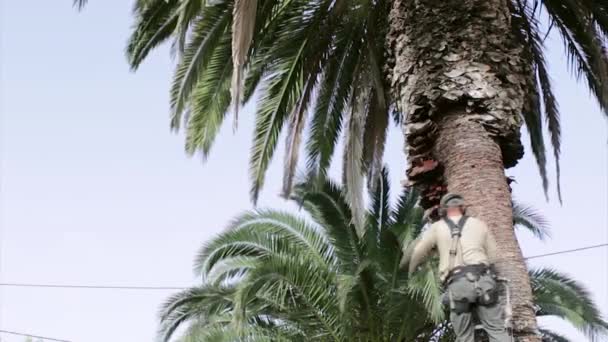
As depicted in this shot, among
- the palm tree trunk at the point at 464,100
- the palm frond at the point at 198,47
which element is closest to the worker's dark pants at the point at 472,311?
the palm tree trunk at the point at 464,100

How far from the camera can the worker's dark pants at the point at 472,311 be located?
6809 mm

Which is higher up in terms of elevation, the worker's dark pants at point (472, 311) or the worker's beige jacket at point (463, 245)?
the worker's beige jacket at point (463, 245)

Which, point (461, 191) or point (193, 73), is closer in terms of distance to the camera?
point (461, 191)

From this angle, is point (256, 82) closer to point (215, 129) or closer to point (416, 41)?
point (215, 129)

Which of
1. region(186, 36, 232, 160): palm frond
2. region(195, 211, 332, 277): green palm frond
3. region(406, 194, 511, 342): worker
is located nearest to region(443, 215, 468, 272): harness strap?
region(406, 194, 511, 342): worker

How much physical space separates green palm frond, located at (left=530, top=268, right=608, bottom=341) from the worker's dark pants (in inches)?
355

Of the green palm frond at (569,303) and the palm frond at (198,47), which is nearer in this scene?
the palm frond at (198,47)

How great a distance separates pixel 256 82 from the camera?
13.5 meters

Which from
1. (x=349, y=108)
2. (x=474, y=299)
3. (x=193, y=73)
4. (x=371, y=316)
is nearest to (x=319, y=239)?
(x=371, y=316)

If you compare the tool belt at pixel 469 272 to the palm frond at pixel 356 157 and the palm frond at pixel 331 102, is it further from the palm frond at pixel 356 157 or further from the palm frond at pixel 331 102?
the palm frond at pixel 331 102

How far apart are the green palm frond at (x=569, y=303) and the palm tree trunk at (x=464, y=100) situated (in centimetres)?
692

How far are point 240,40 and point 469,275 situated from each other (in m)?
3.57

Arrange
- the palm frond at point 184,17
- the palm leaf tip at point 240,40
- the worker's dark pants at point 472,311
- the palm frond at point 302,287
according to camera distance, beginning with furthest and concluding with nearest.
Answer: the palm frond at point 302,287 → the palm frond at point 184,17 → the palm leaf tip at point 240,40 → the worker's dark pants at point 472,311

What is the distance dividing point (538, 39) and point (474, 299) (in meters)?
6.24
